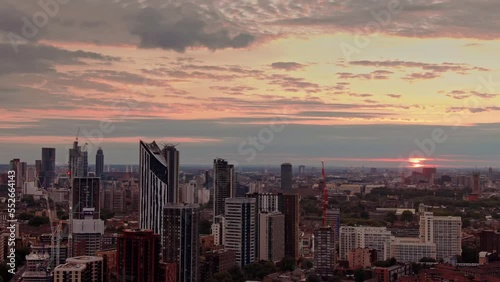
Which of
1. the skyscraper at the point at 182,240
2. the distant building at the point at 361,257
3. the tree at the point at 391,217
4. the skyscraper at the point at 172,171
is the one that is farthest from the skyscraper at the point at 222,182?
the skyscraper at the point at 182,240

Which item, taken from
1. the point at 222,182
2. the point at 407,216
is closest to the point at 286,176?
the point at 407,216

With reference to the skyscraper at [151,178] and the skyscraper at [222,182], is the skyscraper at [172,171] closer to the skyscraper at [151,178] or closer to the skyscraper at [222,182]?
the skyscraper at [151,178]

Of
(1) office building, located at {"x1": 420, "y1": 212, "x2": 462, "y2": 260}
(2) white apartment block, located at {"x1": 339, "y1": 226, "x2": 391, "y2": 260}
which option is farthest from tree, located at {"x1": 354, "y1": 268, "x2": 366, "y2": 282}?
(1) office building, located at {"x1": 420, "y1": 212, "x2": 462, "y2": 260}

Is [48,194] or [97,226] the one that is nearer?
[97,226]

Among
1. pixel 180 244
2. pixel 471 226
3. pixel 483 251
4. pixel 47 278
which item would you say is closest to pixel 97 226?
pixel 180 244

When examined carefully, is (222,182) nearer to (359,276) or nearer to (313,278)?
(359,276)

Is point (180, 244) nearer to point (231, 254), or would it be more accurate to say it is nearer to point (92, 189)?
point (231, 254)

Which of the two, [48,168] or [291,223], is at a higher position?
[48,168]
